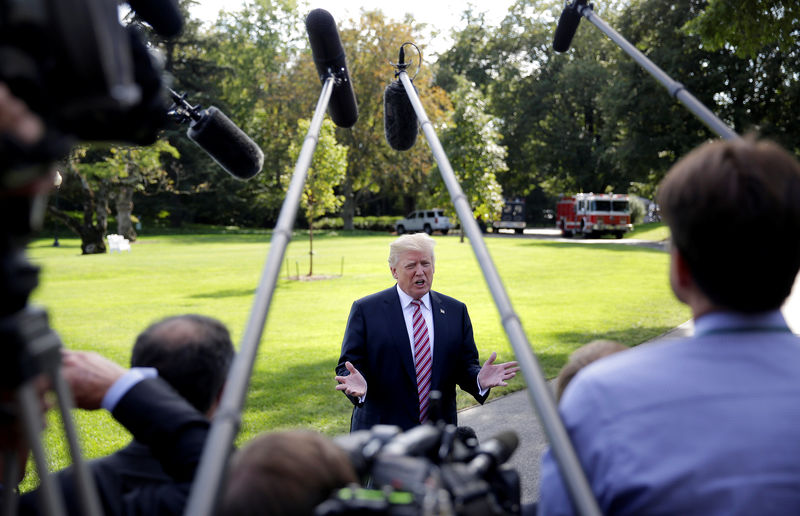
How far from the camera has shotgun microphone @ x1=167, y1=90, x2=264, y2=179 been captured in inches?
104

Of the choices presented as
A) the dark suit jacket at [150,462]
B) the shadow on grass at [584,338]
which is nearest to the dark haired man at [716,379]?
the dark suit jacket at [150,462]

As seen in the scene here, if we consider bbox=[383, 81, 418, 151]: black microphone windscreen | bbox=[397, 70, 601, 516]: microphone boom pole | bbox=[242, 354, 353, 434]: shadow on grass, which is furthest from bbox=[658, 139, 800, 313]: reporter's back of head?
bbox=[242, 354, 353, 434]: shadow on grass

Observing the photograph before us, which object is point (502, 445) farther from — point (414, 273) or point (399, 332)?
point (414, 273)

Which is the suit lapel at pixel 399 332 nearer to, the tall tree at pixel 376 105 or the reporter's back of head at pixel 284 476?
the reporter's back of head at pixel 284 476

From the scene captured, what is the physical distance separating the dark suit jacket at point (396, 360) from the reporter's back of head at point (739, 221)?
251cm

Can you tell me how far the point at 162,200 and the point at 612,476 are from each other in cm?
6004

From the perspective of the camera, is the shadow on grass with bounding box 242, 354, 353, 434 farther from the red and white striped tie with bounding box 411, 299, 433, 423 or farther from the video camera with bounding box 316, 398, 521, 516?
the video camera with bounding box 316, 398, 521, 516

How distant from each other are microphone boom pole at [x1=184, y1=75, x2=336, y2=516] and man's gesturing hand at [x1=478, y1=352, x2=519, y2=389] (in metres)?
1.87

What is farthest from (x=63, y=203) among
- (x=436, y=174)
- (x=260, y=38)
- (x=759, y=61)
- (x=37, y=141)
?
(x=37, y=141)

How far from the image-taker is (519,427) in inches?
247

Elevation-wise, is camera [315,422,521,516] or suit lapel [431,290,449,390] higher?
camera [315,422,521,516]

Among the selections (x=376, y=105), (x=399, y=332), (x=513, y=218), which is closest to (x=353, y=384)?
(x=399, y=332)

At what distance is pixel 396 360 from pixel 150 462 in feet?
7.14

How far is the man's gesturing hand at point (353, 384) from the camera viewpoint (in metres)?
3.52
